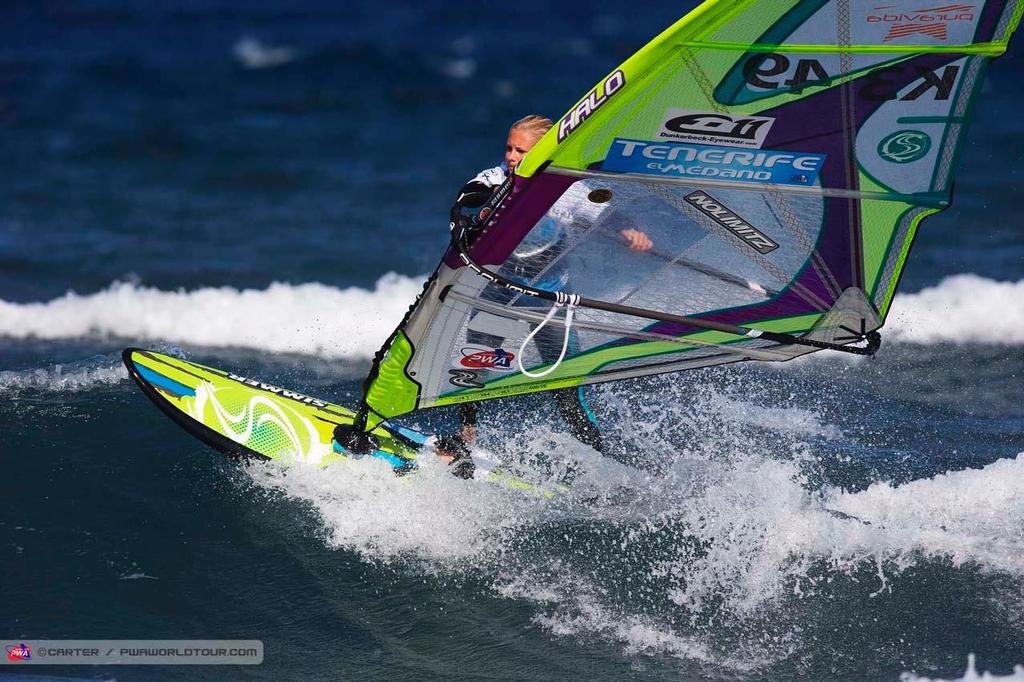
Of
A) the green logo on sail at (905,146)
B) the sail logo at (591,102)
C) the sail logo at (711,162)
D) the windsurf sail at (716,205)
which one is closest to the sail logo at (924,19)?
the windsurf sail at (716,205)

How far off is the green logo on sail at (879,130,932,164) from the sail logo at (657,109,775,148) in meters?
0.46

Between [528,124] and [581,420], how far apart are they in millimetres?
1605

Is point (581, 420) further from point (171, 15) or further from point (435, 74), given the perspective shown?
point (171, 15)

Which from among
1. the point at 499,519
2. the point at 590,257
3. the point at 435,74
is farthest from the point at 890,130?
the point at 435,74

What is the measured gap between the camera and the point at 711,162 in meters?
3.44

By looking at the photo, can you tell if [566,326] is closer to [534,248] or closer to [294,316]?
[534,248]

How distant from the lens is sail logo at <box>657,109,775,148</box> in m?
3.26

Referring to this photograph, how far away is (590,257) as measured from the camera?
3.81 m

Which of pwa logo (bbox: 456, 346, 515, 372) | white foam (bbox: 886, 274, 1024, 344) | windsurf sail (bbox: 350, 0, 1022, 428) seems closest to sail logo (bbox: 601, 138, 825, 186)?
windsurf sail (bbox: 350, 0, 1022, 428)

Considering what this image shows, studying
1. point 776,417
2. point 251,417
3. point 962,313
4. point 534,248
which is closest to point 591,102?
point 534,248

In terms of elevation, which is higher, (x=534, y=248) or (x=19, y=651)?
(x=534, y=248)

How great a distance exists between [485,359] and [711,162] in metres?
1.33

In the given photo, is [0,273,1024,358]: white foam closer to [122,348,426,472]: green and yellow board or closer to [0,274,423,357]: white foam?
[0,274,423,357]: white foam

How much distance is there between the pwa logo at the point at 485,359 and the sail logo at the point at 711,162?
1.11 metres
